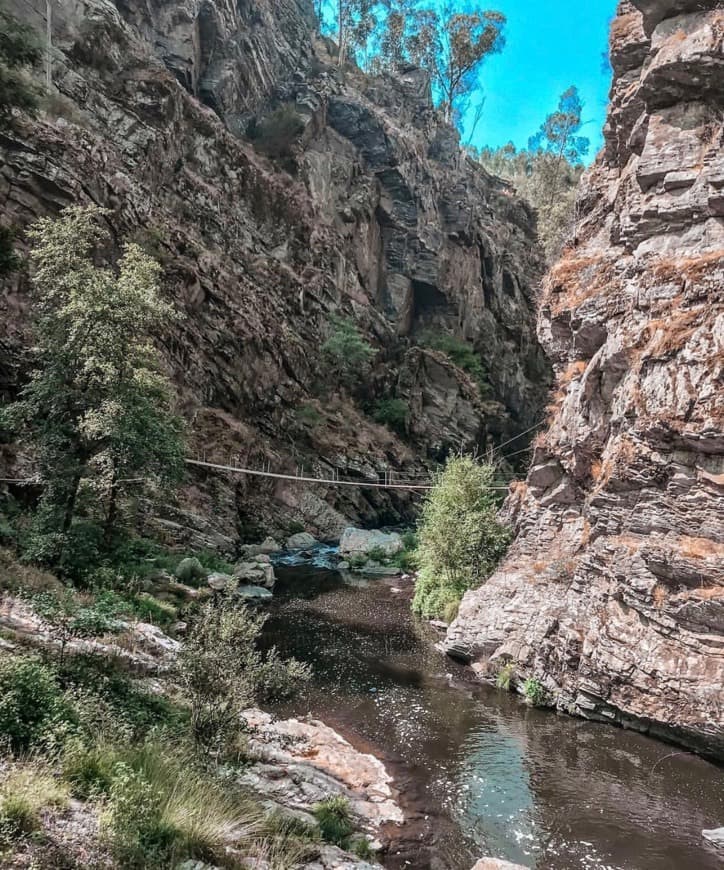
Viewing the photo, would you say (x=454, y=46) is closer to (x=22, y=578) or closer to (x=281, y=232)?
(x=281, y=232)

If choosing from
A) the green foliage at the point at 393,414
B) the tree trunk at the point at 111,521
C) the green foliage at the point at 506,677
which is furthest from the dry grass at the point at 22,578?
the green foliage at the point at 393,414

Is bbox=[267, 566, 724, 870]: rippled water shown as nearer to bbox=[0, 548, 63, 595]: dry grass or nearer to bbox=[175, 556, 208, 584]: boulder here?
bbox=[175, 556, 208, 584]: boulder

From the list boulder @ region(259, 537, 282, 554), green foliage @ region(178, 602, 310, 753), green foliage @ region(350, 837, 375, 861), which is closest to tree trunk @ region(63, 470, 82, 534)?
green foliage @ region(178, 602, 310, 753)

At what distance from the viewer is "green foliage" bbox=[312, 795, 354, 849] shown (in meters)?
7.46

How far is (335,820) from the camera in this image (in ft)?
25.6

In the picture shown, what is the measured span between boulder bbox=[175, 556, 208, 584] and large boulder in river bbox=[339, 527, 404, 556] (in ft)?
37.7

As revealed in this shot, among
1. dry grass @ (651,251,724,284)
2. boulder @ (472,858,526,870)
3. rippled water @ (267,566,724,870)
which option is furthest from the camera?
dry grass @ (651,251,724,284)

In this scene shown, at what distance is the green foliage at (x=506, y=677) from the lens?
1403 centimetres

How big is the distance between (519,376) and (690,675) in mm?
48835

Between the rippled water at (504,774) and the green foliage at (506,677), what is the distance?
0.28 metres

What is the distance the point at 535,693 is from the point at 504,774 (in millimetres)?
3482

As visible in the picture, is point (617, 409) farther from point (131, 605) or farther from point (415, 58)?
point (415, 58)

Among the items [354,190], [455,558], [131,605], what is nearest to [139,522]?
[131,605]

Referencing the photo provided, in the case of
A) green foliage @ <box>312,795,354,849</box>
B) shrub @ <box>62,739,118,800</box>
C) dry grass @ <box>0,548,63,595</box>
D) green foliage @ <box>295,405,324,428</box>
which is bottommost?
green foliage @ <box>312,795,354,849</box>
